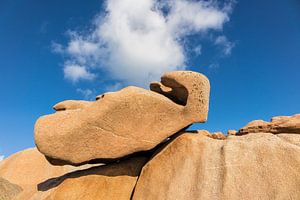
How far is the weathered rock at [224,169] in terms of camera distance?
6.59 m

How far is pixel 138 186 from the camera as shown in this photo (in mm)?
8391

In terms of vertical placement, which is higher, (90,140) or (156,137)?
(156,137)

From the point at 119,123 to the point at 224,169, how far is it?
2.86 m

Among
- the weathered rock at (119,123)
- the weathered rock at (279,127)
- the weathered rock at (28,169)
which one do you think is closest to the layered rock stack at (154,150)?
the weathered rock at (119,123)

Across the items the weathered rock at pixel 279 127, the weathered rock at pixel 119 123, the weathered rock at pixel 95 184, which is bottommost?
the weathered rock at pixel 95 184

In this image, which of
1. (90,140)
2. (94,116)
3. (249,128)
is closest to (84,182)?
(90,140)

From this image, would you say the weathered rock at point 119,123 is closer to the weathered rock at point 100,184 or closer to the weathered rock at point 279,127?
the weathered rock at point 100,184

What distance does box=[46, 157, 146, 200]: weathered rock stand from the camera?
8.23m

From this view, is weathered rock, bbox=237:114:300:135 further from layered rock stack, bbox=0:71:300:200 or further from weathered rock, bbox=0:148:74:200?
weathered rock, bbox=0:148:74:200

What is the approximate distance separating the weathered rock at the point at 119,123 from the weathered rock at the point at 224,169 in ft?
2.15

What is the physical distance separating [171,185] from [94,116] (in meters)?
2.62

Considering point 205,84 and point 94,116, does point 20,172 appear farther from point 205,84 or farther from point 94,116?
point 205,84

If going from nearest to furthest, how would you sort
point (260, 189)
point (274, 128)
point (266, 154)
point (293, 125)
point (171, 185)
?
1. point (260, 189)
2. point (266, 154)
3. point (171, 185)
4. point (293, 125)
5. point (274, 128)

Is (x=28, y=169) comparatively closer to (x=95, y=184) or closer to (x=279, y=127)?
(x=95, y=184)
